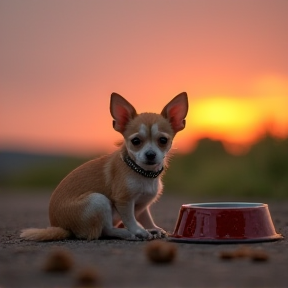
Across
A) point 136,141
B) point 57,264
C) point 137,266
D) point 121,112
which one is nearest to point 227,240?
point 136,141

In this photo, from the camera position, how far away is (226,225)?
19.8 ft

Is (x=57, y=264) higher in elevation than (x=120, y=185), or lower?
lower

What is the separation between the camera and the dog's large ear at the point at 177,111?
22.6 ft

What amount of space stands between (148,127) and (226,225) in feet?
3.82

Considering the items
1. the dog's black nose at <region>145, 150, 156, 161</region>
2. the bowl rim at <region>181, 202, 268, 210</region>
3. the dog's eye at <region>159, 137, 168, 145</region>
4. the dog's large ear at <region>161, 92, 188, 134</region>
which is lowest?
the bowl rim at <region>181, 202, 268, 210</region>

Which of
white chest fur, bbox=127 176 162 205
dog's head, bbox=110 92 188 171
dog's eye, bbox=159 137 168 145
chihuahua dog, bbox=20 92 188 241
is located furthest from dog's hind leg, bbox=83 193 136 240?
dog's eye, bbox=159 137 168 145

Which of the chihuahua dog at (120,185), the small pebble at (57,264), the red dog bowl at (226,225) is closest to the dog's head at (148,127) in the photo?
the chihuahua dog at (120,185)

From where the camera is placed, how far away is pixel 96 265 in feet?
15.8

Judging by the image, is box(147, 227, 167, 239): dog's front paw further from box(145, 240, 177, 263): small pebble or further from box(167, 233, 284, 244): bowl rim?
box(145, 240, 177, 263): small pebble

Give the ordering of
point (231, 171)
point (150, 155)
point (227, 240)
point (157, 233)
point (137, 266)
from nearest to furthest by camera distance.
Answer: point (137, 266) < point (227, 240) < point (150, 155) < point (157, 233) < point (231, 171)

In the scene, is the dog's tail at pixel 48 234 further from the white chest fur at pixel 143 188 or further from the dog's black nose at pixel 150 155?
the dog's black nose at pixel 150 155

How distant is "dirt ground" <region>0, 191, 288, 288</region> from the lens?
4156 millimetres

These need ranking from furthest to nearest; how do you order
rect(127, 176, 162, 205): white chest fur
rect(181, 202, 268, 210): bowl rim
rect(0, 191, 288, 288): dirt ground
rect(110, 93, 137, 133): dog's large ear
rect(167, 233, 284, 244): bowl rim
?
rect(110, 93, 137, 133): dog's large ear
rect(127, 176, 162, 205): white chest fur
rect(181, 202, 268, 210): bowl rim
rect(167, 233, 284, 244): bowl rim
rect(0, 191, 288, 288): dirt ground

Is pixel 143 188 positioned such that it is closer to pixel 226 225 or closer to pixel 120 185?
pixel 120 185
